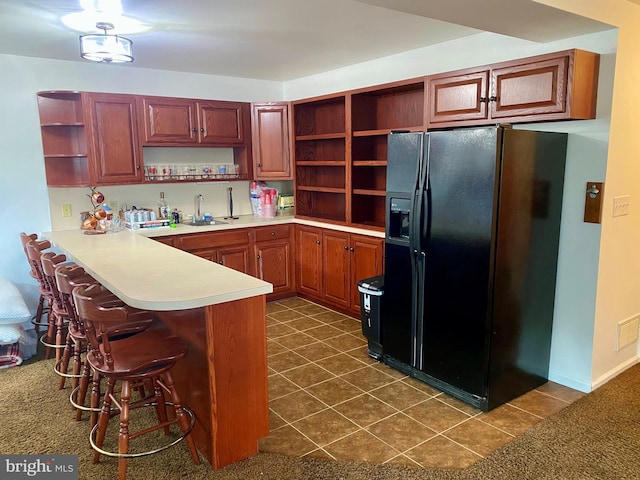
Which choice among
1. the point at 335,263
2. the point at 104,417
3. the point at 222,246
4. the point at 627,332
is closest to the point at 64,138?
the point at 222,246

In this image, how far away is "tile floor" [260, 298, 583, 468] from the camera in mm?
2441

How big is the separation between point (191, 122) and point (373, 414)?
3199 mm

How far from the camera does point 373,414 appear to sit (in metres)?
2.79

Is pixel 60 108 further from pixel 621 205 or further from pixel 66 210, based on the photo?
pixel 621 205

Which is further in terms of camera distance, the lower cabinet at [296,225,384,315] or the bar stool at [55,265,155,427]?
the lower cabinet at [296,225,384,315]

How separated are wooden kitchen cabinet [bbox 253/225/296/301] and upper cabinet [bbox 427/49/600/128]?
210 cm

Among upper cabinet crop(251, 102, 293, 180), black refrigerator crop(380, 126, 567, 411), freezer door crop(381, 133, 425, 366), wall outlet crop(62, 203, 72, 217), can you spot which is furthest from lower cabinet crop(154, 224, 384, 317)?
black refrigerator crop(380, 126, 567, 411)

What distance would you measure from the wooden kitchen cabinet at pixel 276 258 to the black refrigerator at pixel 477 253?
187 centimetres

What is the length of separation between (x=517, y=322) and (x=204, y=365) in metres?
1.84

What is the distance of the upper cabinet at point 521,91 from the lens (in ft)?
8.76

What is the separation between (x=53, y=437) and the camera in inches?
100

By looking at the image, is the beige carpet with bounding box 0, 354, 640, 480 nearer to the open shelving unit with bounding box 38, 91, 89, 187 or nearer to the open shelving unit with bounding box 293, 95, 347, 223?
the open shelving unit with bounding box 38, 91, 89, 187

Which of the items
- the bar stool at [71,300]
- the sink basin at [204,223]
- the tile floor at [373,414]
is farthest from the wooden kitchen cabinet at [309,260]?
the bar stool at [71,300]

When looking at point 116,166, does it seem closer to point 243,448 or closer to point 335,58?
point 335,58
